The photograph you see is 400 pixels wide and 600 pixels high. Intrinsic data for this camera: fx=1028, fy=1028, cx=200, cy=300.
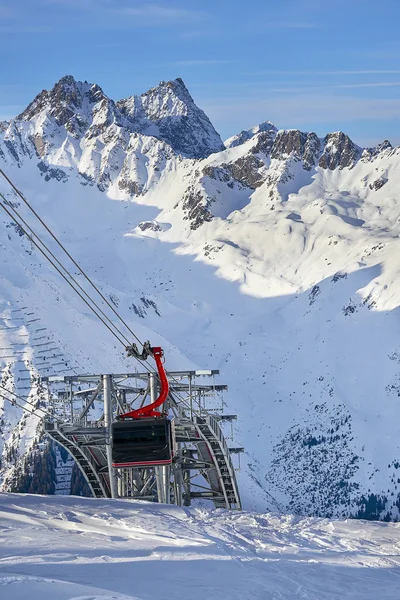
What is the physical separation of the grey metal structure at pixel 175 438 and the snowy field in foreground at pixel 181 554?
45.5ft

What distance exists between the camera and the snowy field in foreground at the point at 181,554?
17.5 m

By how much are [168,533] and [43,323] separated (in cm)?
17589

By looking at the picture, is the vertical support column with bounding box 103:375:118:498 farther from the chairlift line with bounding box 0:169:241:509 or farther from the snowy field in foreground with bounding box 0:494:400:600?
the snowy field in foreground with bounding box 0:494:400:600

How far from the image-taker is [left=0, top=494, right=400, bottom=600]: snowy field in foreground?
17.5 meters

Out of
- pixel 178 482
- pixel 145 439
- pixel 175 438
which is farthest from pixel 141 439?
pixel 178 482

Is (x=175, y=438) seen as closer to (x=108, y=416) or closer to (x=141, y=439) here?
(x=108, y=416)

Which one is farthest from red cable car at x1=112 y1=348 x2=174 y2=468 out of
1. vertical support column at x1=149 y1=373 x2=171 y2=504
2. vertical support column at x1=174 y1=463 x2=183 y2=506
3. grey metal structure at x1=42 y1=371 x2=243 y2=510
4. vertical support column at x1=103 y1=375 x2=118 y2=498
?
vertical support column at x1=174 y1=463 x2=183 y2=506

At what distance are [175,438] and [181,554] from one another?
18.2 m

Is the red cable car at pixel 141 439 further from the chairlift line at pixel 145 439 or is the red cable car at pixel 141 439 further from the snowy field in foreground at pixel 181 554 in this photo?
the snowy field in foreground at pixel 181 554

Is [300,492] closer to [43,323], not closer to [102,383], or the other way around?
[43,323]

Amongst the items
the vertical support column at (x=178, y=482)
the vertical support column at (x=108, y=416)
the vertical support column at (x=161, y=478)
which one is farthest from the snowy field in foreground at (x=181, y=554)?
the vertical support column at (x=178, y=482)

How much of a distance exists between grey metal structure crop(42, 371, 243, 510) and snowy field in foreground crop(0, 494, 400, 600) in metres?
13.9

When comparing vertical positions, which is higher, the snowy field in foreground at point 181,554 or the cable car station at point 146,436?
the cable car station at point 146,436

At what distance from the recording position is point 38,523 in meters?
23.8
